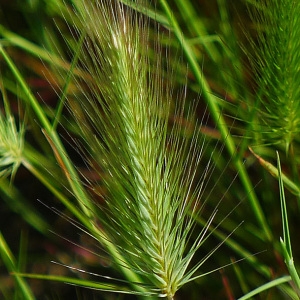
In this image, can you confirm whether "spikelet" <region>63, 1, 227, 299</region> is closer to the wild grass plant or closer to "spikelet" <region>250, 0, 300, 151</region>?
the wild grass plant

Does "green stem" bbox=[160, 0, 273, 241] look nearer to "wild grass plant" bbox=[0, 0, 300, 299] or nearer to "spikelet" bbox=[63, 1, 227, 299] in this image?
"wild grass plant" bbox=[0, 0, 300, 299]

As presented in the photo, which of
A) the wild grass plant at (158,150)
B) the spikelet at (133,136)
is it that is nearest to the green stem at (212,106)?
the wild grass plant at (158,150)

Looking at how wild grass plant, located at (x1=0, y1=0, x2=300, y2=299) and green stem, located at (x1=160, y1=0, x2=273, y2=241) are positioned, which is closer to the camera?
wild grass plant, located at (x1=0, y1=0, x2=300, y2=299)

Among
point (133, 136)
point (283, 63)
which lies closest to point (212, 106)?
point (283, 63)

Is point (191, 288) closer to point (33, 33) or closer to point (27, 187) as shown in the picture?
point (27, 187)

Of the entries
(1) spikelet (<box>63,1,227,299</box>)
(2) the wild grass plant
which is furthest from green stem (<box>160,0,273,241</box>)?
(1) spikelet (<box>63,1,227,299</box>)

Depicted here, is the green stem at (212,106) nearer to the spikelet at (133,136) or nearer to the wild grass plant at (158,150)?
the wild grass plant at (158,150)

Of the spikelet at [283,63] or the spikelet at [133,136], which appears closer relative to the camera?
the spikelet at [133,136]

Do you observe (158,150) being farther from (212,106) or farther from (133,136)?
(212,106)

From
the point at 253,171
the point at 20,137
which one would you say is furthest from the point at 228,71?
the point at 20,137

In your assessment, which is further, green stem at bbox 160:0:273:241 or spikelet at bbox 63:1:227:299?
green stem at bbox 160:0:273:241
